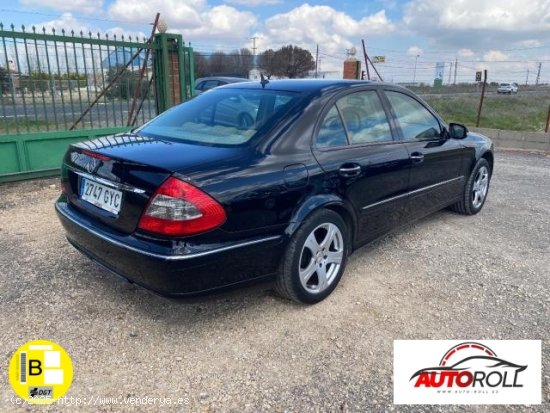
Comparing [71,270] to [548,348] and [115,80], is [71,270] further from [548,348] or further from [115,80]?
[115,80]

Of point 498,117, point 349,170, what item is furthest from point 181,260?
point 498,117

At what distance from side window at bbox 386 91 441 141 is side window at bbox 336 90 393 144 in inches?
9.1

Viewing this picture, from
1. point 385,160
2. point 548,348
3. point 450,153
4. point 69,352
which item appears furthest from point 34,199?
point 548,348

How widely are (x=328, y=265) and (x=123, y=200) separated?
57.9 inches

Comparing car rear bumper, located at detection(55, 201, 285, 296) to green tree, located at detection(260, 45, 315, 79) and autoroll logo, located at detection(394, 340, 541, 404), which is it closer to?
autoroll logo, located at detection(394, 340, 541, 404)

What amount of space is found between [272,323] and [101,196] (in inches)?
52.9

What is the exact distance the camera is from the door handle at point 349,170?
3.05 meters

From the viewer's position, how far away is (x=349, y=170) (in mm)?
3100

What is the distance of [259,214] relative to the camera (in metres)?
2.56

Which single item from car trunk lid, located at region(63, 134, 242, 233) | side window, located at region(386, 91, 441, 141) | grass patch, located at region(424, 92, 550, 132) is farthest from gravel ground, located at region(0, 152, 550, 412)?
grass patch, located at region(424, 92, 550, 132)

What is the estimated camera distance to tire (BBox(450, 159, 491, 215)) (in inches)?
193

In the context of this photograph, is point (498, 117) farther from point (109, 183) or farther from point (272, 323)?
point (109, 183)

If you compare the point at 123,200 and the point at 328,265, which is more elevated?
the point at 123,200

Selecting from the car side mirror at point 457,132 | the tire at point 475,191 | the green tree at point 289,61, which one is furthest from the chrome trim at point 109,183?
the green tree at point 289,61
